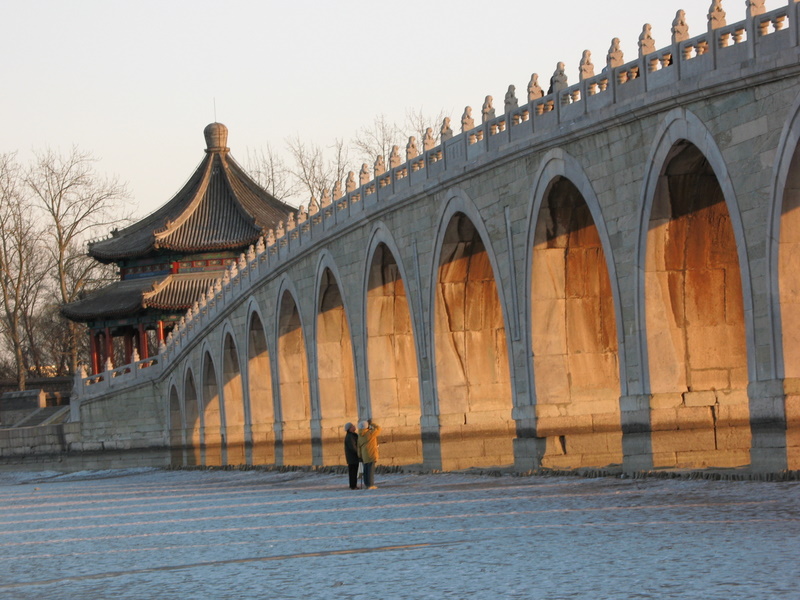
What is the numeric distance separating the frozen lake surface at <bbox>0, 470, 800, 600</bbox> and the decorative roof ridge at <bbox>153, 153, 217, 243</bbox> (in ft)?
133

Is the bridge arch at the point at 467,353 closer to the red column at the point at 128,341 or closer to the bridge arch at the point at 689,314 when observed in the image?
the bridge arch at the point at 689,314

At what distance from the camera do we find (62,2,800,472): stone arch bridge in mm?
18266

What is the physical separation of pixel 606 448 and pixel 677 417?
366 cm

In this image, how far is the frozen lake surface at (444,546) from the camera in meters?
9.93

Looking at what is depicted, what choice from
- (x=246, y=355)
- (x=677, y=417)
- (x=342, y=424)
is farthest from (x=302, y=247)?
(x=677, y=417)

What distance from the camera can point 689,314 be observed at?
71.3 feet

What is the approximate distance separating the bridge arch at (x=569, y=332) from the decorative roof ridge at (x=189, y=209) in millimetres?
38698

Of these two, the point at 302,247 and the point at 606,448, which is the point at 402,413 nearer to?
the point at 302,247

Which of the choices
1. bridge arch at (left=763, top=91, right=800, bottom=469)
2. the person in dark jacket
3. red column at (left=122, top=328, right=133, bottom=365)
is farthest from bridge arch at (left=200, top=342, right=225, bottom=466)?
bridge arch at (left=763, top=91, right=800, bottom=469)

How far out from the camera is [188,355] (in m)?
50.3

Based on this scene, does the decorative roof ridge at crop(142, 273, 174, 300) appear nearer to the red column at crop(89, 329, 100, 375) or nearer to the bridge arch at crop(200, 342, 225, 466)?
the red column at crop(89, 329, 100, 375)

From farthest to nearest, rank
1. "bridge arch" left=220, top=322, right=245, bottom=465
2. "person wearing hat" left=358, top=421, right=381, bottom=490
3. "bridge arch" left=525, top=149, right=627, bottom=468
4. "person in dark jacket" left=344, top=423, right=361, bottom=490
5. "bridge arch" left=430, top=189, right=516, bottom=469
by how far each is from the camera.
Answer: "bridge arch" left=220, top=322, right=245, bottom=465 < "bridge arch" left=430, top=189, right=516, bottom=469 < "bridge arch" left=525, top=149, right=627, bottom=468 < "person in dark jacket" left=344, top=423, right=361, bottom=490 < "person wearing hat" left=358, top=421, right=381, bottom=490

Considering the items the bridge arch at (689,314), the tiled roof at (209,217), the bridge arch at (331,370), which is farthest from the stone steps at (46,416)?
the bridge arch at (689,314)

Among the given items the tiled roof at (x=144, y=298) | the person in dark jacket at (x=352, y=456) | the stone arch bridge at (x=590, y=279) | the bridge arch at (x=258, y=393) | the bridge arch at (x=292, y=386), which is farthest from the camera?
the tiled roof at (x=144, y=298)
